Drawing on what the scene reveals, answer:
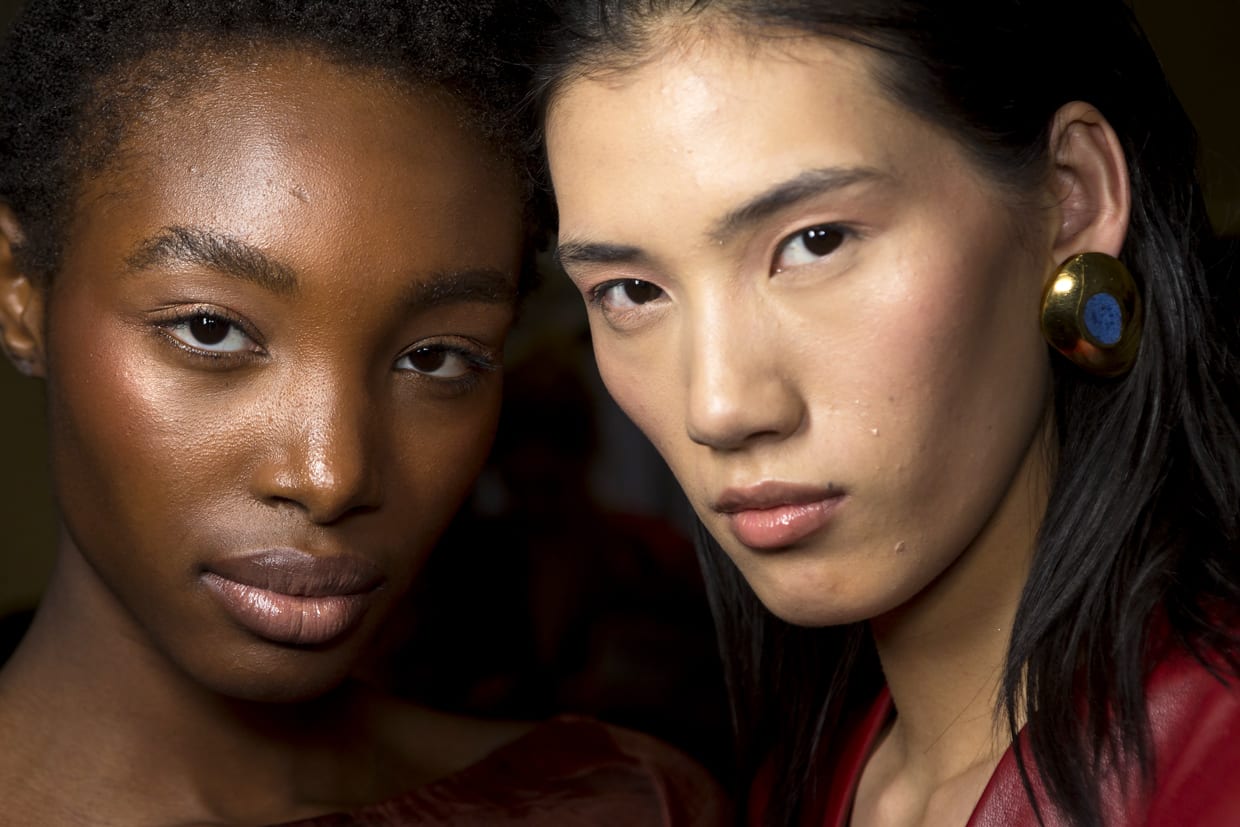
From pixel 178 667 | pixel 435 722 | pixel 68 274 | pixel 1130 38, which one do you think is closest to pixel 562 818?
pixel 435 722

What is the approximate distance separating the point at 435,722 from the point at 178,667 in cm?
38

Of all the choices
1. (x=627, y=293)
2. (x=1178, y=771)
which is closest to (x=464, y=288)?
(x=627, y=293)

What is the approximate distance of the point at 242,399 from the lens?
153 centimetres

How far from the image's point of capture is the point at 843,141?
1.32 meters

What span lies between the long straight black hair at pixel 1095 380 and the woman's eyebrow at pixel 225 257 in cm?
31

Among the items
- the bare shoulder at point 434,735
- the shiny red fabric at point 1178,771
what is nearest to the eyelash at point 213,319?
the bare shoulder at point 434,735

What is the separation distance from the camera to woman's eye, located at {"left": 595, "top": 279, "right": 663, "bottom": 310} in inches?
58.2

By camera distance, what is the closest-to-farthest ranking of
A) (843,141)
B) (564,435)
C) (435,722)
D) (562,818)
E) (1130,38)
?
(843,141) → (1130,38) → (562,818) → (435,722) → (564,435)

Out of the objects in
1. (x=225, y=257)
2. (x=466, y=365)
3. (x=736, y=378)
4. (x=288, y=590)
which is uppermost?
(x=225, y=257)

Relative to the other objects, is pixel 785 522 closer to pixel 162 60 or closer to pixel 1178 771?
pixel 1178 771

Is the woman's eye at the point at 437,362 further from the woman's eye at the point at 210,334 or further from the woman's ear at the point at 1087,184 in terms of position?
the woman's ear at the point at 1087,184

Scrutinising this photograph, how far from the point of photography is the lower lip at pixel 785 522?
1.39 metres

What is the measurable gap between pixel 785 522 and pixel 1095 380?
0.32 m

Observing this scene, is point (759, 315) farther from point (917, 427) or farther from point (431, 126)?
point (431, 126)
